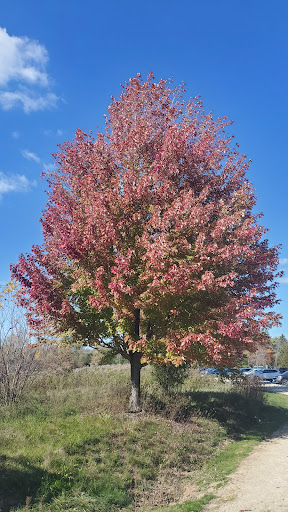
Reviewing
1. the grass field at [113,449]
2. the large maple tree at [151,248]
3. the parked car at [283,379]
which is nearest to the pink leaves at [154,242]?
the large maple tree at [151,248]

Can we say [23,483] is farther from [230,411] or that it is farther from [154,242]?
[230,411]

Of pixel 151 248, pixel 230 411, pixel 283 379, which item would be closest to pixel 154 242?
pixel 151 248

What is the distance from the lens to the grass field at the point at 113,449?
284 inches

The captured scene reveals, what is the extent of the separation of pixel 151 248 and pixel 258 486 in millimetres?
6412

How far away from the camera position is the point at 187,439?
11203 millimetres

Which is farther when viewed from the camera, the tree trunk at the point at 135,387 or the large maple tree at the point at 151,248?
the tree trunk at the point at 135,387

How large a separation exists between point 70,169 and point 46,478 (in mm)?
9585

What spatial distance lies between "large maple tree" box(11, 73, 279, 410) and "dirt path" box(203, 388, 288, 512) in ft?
10.2

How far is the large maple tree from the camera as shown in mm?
9852

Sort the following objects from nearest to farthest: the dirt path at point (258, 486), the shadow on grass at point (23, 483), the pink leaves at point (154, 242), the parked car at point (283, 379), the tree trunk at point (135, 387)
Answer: the shadow on grass at point (23, 483)
the dirt path at point (258, 486)
the pink leaves at point (154, 242)
the tree trunk at point (135, 387)
the parked car at point (283, 379)

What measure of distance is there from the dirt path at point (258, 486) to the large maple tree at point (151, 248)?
10.2ft

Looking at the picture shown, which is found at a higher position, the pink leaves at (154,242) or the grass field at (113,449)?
the pink leaves at (154,242)

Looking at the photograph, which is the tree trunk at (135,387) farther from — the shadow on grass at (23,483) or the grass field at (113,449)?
the shadow on grass at (23,483)

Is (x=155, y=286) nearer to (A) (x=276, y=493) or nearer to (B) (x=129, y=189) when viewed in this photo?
(B) (x=129, y=189)
